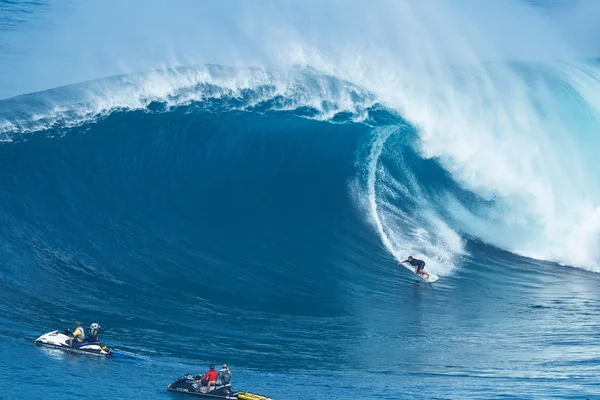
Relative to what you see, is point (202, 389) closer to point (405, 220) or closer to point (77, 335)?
point (77, 335)

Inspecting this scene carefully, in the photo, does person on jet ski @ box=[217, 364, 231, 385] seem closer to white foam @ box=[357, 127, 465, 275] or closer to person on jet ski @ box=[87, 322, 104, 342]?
person on jet ski @ box=[87, 322, 104, 342]

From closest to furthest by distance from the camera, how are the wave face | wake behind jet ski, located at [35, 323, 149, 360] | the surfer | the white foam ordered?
wake behind jet ski, located at [35, 323, 149, 360]
the wave face
the surfer
the white foam

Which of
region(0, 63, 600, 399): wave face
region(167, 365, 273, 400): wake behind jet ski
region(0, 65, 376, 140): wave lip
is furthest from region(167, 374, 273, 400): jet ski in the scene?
region(0, 65, 376, 140): wave lip

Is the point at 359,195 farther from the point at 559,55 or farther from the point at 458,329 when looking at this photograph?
the point at 559,55

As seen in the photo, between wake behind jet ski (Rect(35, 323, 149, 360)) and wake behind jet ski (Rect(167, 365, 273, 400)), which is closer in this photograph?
wake behind jet ski (Rect(167, 365, 273, 400))

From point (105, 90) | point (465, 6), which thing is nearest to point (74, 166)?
point (105, 90)

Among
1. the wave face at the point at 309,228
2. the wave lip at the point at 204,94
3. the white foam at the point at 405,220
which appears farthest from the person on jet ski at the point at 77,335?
the wave lip at the point at 204,94

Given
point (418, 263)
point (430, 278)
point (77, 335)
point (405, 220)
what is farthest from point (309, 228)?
point (77, 335)
